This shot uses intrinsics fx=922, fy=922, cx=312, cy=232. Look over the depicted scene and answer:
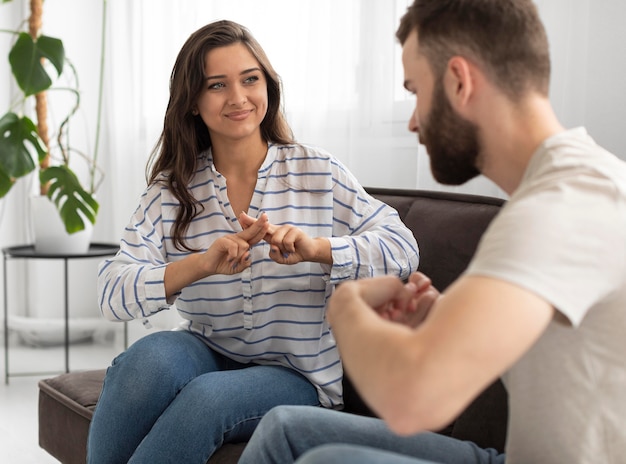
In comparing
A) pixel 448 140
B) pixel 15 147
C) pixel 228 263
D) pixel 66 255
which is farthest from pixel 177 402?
pixel 15 147

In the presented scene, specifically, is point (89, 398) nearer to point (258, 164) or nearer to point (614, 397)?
point (258, 164)

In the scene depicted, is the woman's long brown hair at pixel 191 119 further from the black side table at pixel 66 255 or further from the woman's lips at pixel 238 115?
the black side table at pixel 66 255

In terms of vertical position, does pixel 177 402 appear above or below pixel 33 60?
below

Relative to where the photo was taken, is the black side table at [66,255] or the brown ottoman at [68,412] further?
the black side table at [66,255]

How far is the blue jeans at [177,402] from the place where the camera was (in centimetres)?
162

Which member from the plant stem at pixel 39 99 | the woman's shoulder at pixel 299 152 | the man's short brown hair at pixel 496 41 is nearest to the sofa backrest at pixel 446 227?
the woman's shoulder at pixel 299 152

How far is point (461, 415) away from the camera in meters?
1.69

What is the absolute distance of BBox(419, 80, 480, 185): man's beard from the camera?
1.07 meters

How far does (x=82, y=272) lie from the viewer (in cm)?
444

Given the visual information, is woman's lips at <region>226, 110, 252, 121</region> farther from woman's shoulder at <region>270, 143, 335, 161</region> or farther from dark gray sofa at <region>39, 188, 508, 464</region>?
dark gray sofa at <region>39, 188, 508, 464</region>

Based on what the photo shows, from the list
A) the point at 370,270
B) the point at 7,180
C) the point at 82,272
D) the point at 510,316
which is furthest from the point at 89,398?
the point at 82,272

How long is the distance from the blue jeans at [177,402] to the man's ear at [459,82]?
31.7 inches

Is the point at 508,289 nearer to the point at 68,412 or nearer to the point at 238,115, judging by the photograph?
the point at 238,115

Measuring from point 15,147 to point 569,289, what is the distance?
111 inches
